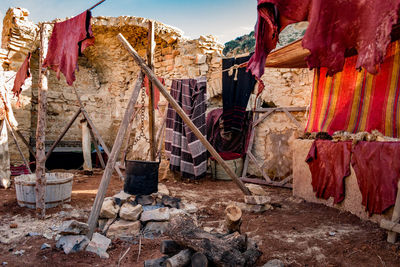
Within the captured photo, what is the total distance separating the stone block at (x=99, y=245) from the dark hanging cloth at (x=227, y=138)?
159 inches

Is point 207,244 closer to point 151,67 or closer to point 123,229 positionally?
point 123,229

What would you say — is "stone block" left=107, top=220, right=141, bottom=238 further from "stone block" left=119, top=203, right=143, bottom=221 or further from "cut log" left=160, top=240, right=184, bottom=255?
"cut log" left=160, top=240, right=184, bottom=255

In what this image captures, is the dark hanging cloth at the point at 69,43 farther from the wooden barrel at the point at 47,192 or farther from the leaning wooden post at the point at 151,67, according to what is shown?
the wooden barrel at the point at 47,192

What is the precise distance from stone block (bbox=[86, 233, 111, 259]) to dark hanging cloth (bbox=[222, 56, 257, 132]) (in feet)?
13.7

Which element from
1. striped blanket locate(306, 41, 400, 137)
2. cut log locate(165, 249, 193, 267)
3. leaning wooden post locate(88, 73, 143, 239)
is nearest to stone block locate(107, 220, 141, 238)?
leaning wooden post locate(88, 73, 143, 239)

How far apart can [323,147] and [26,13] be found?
26.2ft

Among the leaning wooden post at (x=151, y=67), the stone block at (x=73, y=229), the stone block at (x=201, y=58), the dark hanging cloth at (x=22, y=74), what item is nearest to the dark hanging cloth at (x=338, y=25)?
the leaning wooden post at (x=151, y=67)

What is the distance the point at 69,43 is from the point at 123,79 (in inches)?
210

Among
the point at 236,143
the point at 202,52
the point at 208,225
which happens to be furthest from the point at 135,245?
the point at 202,52

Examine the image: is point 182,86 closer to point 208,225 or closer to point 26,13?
point 208,225

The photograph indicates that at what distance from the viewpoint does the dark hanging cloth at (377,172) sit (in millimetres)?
2883

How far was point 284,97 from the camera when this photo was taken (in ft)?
20.2

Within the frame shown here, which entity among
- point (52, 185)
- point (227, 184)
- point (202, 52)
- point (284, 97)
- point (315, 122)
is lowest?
point (227, 184)

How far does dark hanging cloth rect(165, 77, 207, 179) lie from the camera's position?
5961mm
